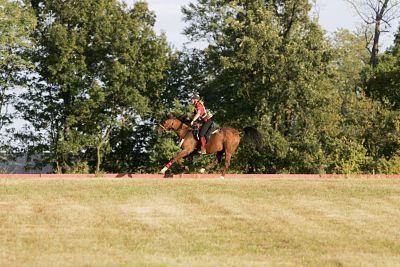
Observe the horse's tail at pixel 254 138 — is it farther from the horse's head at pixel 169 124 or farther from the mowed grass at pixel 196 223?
the mowed grass at pixel 196 223

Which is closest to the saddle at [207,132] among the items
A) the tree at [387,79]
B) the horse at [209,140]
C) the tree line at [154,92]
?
the horse at [209,140]

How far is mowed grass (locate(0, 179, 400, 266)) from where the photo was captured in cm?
1492

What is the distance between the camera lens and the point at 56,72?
4094 centimetres

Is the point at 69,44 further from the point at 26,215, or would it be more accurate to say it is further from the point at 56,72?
the point at 26,215

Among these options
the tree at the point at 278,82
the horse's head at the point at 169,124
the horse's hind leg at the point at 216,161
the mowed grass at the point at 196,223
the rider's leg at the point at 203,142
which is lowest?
the mowed grass at the point at 196,223

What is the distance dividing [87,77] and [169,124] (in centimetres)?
1598

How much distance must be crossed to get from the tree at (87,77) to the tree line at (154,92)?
7cm

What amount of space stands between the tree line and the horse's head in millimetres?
13110

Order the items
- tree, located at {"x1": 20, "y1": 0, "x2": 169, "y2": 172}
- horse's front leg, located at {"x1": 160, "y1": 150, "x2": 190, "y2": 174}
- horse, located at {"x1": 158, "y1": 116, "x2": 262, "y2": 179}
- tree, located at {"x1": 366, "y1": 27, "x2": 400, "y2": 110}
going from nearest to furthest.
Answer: horse's front leg, located at {"x1": 160, "y1": 150, "x2": 190, "y2": 174}, horse, located at {"x1": 158, "y1": 116, "x2": 262, "y2": 179}, tree, located at {"x1": 20, "y1": 0, "x2": 169, "y2": 172}, tree, located at {"x1": 366, "y1": 27, "x2": 400, "y2": 110}

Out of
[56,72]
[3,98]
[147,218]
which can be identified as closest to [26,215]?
[147,218]

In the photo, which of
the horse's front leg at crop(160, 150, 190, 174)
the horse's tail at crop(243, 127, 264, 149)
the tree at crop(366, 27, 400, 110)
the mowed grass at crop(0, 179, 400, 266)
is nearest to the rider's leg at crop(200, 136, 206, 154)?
the horse's front leg at crop(160, 150, 190, 174)

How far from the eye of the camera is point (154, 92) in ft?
145

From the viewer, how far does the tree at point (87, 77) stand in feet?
136

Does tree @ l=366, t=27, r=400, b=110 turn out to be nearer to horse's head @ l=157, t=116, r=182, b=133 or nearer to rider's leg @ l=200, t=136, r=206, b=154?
rider's leg @ l=200, t=136, r=206, b=154
